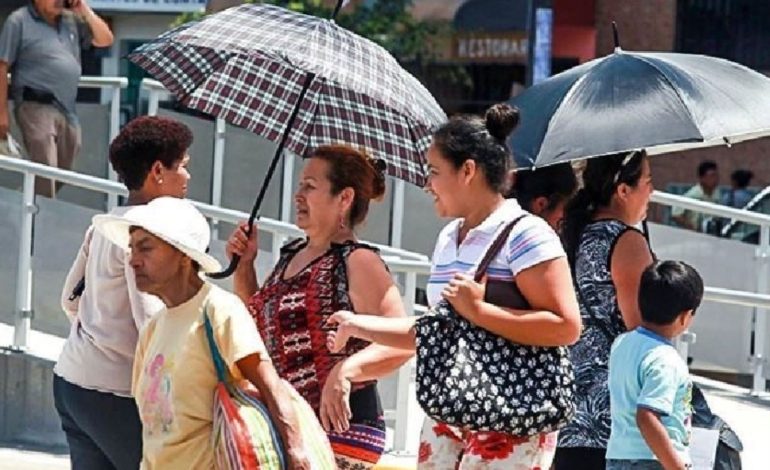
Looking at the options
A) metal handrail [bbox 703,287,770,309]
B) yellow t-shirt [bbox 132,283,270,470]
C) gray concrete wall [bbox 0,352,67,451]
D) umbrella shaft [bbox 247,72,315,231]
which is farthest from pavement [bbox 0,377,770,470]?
yellow t-shirt [bbox 132,283,270,470]

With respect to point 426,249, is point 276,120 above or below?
above

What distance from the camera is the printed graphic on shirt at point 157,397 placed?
475cm

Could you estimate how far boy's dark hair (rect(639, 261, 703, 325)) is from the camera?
5371 millimetres

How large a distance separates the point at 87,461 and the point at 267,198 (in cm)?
699

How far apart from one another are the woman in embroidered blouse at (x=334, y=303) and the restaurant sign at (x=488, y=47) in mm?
17300

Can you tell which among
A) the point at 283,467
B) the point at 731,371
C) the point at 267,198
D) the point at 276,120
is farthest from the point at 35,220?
the point at 283,467

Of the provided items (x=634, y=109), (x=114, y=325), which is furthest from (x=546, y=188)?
(x=114, y=325)

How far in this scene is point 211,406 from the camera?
4707 millimetres

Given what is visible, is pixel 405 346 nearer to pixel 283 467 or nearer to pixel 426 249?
pixel 283 467

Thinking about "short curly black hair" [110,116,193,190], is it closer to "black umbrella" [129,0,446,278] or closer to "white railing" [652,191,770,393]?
"black umbrella" [129,0,446,278]

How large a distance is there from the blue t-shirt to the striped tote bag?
1.09m

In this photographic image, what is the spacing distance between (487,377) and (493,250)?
352 mm

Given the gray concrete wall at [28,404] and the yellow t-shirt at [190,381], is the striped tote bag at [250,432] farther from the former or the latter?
the gray concrete wall at [28,404]

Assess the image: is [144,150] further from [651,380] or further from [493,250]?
[651,380]
